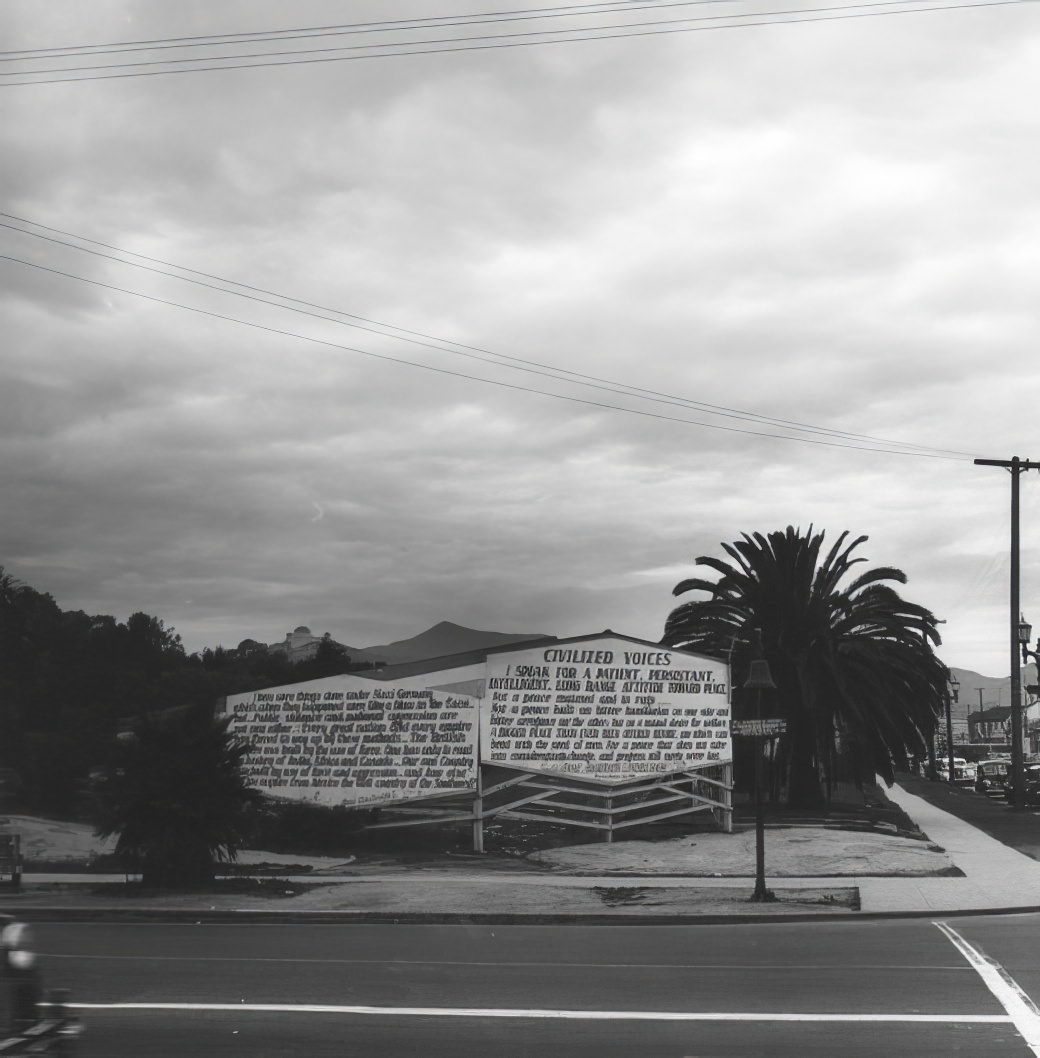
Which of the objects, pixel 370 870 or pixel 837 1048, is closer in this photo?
pixel 837 1048

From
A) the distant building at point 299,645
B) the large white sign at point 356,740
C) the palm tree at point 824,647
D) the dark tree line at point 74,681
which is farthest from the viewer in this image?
the distant building at point 299,645

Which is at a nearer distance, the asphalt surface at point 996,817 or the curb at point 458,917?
the curb at point 458,917

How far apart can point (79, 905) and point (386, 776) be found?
9.96 m

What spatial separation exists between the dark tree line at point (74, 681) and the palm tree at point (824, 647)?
1574 centimetres

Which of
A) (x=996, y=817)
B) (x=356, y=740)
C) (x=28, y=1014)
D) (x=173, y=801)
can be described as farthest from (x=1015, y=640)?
(x=28, y=1014)

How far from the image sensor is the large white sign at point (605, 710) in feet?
92.9

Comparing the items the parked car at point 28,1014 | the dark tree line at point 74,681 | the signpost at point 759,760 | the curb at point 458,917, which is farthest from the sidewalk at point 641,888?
the dark tree line at point 74,681

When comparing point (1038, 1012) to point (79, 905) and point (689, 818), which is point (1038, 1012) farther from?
point (689, 818)

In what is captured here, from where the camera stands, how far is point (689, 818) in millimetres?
33000

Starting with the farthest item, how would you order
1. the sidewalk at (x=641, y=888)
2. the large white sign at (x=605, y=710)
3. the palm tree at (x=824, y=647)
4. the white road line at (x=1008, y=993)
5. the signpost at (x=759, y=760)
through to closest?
the palm tree at (x=824, y=647) → the large white sign at (x=605, y=710) → the signpost at (x=759, y=760) → the sidewalk at (x=641, y=888) → the white road line at (x=1008, y=993)

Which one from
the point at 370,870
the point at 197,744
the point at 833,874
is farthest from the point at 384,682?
the point at 833,874

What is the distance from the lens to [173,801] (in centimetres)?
2070

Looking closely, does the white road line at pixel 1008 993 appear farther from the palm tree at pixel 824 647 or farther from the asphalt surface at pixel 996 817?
the palm tree at pixel 824 647

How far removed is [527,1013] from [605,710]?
1833 cm
